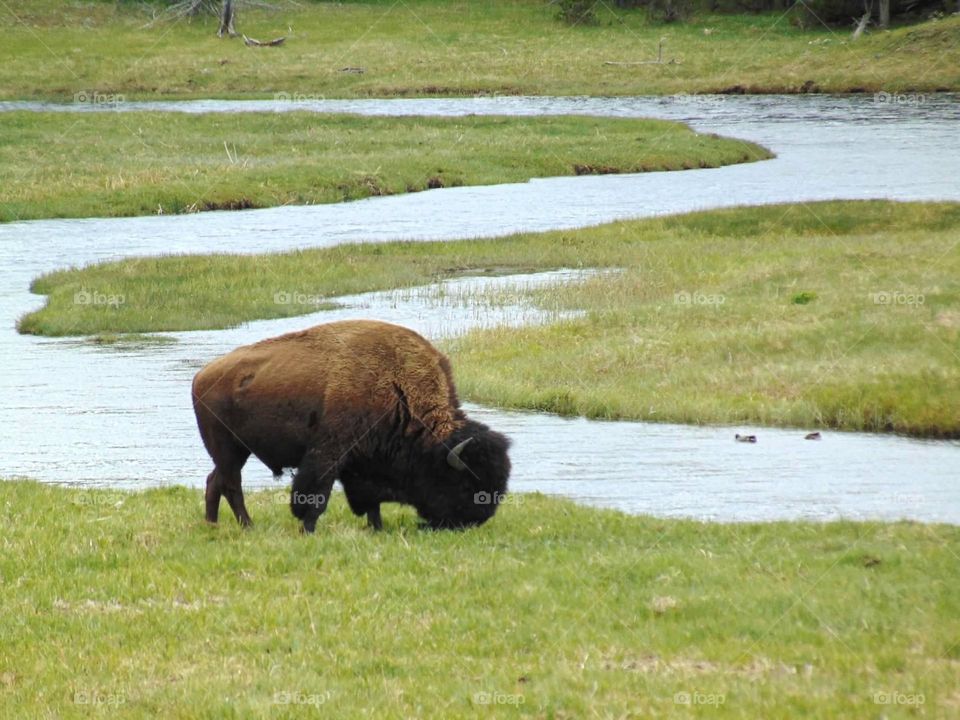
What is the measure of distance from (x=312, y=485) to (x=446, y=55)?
7397cm

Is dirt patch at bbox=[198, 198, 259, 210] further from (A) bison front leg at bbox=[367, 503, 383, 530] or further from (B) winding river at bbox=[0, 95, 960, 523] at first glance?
(A) bison front leg at bbox=[367, 503, 383, 530]

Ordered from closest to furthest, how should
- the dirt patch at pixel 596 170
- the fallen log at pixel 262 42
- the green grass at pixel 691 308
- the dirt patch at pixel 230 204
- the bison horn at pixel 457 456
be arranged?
the bison horn at pixel 457 456
the green grass at pixel 691 308
the dirt patch at pixel 230 204
the dirt patch at pixel 596 170
the fallen log at pixel 262 42

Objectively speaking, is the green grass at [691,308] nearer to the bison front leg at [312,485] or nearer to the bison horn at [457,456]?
the bison horn at [457,456]

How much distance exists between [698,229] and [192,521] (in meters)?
25.0

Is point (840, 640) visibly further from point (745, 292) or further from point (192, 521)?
point (745, 292)

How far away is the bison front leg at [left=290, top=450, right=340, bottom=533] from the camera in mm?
Answer: 11094

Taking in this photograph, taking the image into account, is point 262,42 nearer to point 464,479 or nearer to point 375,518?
point 375,518

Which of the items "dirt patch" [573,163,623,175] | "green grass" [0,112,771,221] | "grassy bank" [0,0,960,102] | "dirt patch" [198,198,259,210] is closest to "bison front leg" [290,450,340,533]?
"green grass" [0,112,771,221]

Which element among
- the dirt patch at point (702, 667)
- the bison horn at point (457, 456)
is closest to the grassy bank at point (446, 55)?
the bison horn at point (457, 456)

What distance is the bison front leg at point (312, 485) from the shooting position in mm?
11094

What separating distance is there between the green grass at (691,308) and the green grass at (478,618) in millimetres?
7320

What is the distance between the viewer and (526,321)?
80.8 ft

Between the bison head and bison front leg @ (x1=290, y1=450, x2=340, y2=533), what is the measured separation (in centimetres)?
74

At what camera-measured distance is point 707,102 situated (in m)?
68.9
